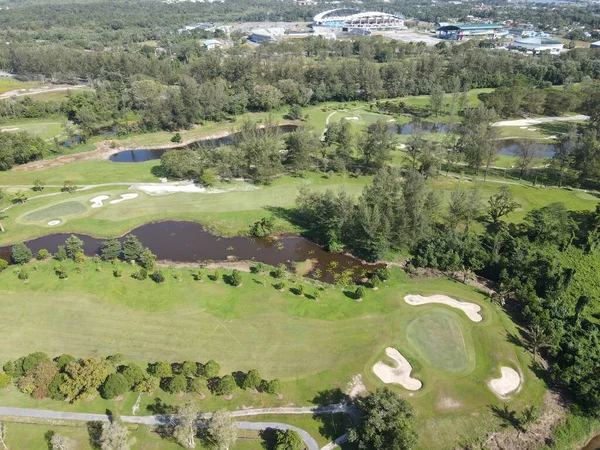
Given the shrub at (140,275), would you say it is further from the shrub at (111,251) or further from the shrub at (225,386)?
the shrub at (225,386)

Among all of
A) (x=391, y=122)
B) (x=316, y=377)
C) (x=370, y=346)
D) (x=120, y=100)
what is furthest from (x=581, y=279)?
(x=120, y=100)

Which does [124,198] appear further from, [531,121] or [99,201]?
[531,121]

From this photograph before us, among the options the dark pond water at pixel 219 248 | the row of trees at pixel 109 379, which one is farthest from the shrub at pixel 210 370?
the dark pond water at pixel 219 248

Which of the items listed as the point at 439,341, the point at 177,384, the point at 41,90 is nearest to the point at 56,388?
the point at 177,384

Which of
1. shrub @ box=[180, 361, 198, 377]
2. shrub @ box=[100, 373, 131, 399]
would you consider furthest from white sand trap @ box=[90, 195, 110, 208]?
shrub @ box=[180, 361, 198, 377]

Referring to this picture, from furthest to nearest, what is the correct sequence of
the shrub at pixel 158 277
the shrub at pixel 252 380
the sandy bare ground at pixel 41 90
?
the sandy bare ground at pixel 41 90 < the shrub at pixel 158 277 < the shrub at pixel 252 380

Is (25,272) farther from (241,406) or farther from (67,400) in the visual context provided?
(241,406)
